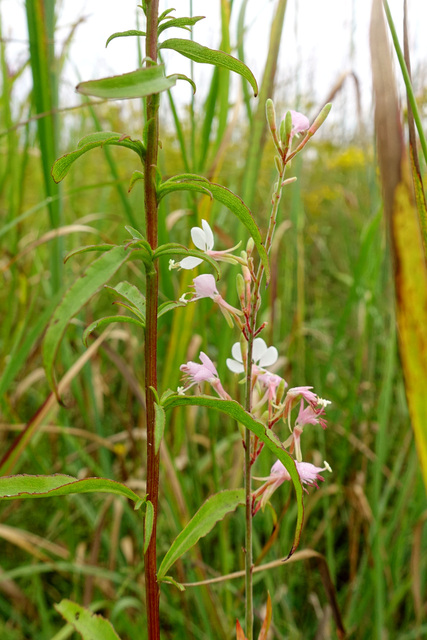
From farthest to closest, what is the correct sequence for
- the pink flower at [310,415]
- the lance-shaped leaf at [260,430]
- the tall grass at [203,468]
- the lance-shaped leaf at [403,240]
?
the tall grass at [203,468], the pink flower at [310,415], the lance-shaped leaf at [260,430], the lance-shaped leaf at [403,240]

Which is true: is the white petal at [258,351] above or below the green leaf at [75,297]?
below

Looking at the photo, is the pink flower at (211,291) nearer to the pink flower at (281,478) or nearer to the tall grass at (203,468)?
the pink flower at (281,478)

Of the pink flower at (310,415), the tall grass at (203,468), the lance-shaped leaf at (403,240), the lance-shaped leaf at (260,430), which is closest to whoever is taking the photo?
the lance-shaped leaf at (403,240)

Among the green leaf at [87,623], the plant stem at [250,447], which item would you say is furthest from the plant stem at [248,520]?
the green leaf at [87,623]

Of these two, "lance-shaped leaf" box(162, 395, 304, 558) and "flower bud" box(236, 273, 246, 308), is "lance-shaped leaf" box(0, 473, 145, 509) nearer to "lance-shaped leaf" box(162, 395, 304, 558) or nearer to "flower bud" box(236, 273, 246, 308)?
"lance-shaped leaf" box(162, 395, 304, 558)

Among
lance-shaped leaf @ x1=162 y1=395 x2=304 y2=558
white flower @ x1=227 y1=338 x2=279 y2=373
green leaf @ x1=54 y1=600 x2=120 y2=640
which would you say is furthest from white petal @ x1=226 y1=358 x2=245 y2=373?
green leaf @ x1=54 y1=600 x2=120 y2=640
